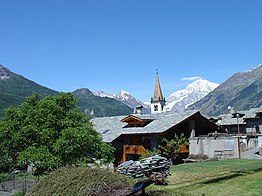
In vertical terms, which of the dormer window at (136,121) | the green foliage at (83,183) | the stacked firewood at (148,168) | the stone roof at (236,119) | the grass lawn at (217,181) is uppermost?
the stone roof at (236,119)

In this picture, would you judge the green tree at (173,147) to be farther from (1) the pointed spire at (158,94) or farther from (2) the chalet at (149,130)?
(1) the pointed spire at (158,94)

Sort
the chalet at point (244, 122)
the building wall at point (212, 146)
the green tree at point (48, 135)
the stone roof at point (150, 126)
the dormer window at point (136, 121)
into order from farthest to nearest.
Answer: the chalet at point (244, 122), the dormer window at point (136, 121), the stone roof at point (150, 126), the building wall at point (212, 146), the green tree at point (48, 135)

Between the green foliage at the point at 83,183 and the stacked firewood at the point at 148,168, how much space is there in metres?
6.38

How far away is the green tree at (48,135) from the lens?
57.6 ft

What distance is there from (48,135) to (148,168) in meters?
5.55

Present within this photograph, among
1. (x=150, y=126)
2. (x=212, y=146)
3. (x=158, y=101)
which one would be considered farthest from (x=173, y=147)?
(x=158, y=101)

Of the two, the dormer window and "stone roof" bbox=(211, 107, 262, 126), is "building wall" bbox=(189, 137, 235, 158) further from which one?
"stone roof" bbox=(211, 107, 262, 126)

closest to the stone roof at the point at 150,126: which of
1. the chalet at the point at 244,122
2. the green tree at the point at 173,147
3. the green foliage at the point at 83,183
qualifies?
the green tree at the point at 173,147

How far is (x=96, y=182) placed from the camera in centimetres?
855

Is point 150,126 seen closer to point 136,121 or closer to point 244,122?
point 136,121

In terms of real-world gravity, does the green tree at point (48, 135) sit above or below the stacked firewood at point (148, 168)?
above

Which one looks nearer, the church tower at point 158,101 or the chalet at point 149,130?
the chalet at point 149,130

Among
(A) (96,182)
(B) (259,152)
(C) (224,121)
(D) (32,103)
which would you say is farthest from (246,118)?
(A) (96,182)

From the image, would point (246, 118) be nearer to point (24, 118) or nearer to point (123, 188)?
point (24, 118)
